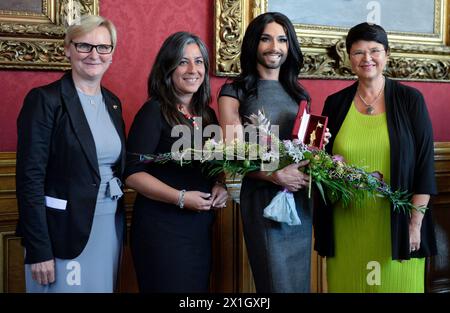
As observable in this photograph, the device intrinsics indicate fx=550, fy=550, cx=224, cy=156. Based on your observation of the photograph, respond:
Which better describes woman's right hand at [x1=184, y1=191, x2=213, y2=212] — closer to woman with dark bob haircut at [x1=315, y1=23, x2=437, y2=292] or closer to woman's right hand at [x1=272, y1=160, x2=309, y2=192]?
woman's right hand at [x1=272, y1=160, x2=309, y2=192]

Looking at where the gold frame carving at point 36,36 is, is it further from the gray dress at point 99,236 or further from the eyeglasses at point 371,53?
the eyeglasses at point 371,53

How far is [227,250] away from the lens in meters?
3.11

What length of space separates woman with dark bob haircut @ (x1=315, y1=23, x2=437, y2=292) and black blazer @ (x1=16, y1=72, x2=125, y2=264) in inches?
41.8

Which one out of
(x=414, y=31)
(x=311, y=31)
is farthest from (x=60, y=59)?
(x=414, y=31)

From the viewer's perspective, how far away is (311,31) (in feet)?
11.4

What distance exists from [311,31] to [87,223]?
2.05 meters

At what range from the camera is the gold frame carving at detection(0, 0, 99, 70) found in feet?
9.08

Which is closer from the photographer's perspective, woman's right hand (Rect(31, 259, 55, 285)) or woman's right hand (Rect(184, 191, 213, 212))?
woman's right hand (Rect(31, 259, 55, 285))

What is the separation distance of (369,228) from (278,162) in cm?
55

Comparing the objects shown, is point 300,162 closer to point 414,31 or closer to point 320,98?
point 320,98

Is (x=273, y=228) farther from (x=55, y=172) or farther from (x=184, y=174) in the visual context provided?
(x=55, y=172)

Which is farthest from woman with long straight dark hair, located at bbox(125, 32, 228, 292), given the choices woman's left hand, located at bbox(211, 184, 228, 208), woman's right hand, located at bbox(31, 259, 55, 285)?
woman's right hand, located at bbox(31, 259, 55, 285)

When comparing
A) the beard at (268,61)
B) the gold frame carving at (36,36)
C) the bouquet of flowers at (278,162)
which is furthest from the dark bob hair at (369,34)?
the gold frame carving at (36,36)

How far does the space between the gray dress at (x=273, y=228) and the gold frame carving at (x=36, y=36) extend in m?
1.07
